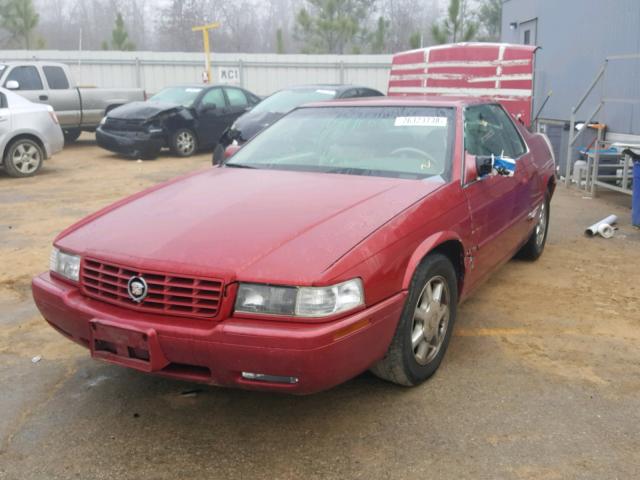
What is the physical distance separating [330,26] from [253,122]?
888 inches

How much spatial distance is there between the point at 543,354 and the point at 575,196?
5.99m

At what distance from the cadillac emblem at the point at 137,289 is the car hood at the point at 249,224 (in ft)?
0.22


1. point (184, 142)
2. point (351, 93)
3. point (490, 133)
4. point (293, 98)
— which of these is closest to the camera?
point (490, 133)

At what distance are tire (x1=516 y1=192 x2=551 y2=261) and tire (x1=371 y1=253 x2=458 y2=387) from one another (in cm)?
221

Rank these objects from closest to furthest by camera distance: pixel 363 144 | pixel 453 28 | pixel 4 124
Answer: pixel 363 144 → pixel 4 124 → pixel 453 28

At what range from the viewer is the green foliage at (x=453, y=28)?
26156 millimetres

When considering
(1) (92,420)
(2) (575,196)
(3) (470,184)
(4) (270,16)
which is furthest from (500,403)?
(4) (270,16)

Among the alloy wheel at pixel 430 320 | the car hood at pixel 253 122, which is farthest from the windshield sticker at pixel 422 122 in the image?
the car hood at pixel 253 122

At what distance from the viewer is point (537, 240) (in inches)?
220

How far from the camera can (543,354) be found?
376cm

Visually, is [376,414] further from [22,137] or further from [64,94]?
[64,94]

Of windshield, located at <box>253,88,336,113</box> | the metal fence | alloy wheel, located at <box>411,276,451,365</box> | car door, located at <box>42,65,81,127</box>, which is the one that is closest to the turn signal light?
alloy wheel, located at <box>411,276,451,365</box>

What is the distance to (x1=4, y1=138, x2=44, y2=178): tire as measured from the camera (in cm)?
1022

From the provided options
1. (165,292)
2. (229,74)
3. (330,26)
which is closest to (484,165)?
(165,292)
